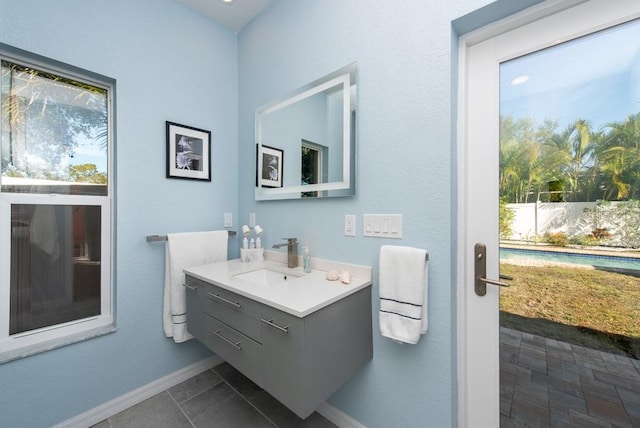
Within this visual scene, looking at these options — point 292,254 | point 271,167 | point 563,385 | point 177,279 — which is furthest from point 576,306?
point 177,279

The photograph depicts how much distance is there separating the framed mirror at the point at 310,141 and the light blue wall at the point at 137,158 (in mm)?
444

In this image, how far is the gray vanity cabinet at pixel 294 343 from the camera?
1.02m

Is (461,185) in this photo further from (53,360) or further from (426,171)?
(53,360)

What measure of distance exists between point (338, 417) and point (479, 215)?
4.50 feet

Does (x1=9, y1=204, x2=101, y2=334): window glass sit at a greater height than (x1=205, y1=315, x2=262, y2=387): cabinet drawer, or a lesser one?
greater

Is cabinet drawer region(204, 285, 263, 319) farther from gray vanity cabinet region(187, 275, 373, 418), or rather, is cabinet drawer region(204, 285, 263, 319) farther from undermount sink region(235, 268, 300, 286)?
undermount sink region(235, 268, 300, 286)

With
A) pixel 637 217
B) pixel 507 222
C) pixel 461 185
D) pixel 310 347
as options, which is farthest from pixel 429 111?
pixel 310 347

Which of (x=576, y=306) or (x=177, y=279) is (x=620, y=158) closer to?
(x=576, y=306)

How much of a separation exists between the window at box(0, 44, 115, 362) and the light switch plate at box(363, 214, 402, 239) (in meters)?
1.63

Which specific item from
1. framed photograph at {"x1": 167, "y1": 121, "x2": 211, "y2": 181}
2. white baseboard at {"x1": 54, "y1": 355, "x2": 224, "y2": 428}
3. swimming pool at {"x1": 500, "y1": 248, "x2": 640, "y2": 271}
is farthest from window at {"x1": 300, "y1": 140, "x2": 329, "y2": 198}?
white baseboard at {"x1": 54, "y1": 355, "x2": 224, "y2": 428}

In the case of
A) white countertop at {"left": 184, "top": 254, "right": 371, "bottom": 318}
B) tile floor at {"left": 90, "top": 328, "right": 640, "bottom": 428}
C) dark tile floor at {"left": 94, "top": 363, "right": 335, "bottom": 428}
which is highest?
white countertop at {"left": 184, "top": 254, "right": 371, "bottom": 318}

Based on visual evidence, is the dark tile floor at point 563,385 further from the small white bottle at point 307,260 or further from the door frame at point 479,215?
the small white bottle at point 307,260

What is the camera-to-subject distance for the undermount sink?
1614mm

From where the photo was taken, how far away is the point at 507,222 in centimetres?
115
